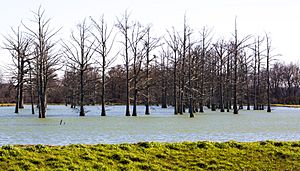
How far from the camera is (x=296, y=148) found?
11.2m

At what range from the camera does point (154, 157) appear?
31.4 ft

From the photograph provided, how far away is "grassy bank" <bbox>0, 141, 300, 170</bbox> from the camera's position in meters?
8.60

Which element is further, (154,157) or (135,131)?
(135,131)

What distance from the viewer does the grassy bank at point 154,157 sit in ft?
28.2

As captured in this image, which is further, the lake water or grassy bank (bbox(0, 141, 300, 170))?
the lake water

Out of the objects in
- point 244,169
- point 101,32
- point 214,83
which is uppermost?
point 101,32

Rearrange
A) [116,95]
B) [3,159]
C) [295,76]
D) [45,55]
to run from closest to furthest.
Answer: [3,159], [45,55], [116,95], [295,76]

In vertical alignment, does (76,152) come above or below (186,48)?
below

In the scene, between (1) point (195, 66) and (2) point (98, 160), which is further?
(1) point (195, 66)

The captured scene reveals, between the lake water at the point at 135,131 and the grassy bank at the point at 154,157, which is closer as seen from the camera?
the grassy bank at the point at 154,157

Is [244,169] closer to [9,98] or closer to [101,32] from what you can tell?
[101,32]

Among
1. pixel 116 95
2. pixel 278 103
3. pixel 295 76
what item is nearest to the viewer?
pixel 116 95

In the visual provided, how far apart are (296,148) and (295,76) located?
82.7m


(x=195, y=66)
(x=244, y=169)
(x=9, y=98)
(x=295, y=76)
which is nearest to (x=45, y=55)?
(x=195, y=66)
